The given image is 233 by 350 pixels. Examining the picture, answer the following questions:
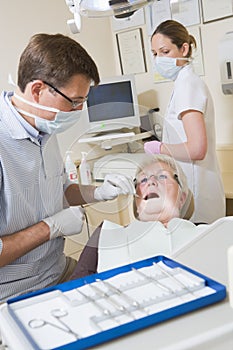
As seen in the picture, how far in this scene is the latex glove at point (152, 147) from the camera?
142cm

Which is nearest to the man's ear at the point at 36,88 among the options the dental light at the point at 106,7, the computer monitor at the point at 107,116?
the computer monitor at the point at 107,116

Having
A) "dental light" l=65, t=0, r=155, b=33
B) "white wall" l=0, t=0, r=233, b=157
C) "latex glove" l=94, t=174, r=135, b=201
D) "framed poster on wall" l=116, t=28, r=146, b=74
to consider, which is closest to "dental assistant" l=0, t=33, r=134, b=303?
"latex glove" l=94, t=174, r=135, b=201

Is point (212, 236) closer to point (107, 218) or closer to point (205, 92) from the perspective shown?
point (107, 218)

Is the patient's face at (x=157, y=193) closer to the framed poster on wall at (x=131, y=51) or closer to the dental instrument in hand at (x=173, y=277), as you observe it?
the dental instrument in hand at (x=173, y=277)

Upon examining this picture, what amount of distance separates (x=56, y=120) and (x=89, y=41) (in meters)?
1.89

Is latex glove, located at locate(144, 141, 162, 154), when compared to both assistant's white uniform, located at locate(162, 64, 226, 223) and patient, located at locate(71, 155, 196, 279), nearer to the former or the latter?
patient, located at locate(71, 155, 196, 279)

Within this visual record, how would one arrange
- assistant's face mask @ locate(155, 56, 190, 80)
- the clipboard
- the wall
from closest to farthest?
the clipboard → assistant's face mask @ locate(155, 56, 190, 80) → the wall

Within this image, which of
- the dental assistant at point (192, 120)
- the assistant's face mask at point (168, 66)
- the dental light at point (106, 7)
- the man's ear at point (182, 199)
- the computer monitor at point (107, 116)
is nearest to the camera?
the dental light at point (106, 7)

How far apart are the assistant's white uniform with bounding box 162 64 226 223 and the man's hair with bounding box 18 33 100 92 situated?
1.75 feet

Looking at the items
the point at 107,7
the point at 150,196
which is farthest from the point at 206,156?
the point at 107,7

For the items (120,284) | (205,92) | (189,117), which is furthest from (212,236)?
(205,92)

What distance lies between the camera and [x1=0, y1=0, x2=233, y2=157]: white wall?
2.70 m

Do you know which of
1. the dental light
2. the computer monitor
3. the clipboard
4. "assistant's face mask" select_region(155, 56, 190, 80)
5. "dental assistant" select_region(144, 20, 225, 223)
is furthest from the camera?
"assistant's face mask" select_region(155, 56, 190, 80)

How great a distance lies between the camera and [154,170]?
1.48 meters
